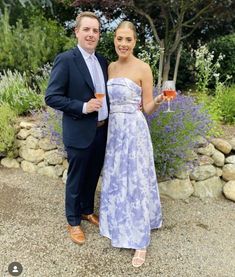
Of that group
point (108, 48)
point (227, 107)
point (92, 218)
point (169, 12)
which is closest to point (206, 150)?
point (227, 107)

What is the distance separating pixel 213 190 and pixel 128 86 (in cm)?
224

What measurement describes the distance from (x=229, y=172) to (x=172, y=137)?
98 centimetres

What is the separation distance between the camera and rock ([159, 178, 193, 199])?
4.58 meters

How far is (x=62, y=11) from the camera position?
9.44 meters

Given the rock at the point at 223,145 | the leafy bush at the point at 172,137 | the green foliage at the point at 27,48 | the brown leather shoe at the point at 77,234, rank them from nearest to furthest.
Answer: the brown leather shoe at the point at 77,234
the leafy bush at the point at 172,137
the rock at the point at 223,145
the green foliage at the point at 27,48

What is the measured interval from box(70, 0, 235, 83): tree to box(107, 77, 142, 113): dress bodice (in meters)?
3.29

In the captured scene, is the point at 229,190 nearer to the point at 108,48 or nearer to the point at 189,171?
the point at 189,171

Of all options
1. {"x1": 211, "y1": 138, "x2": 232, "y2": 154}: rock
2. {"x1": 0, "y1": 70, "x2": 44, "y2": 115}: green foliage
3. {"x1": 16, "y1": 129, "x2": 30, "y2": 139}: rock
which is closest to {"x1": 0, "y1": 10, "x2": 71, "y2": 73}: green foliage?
{"x1": 0, "y1": 70, "x2": 44, "y2": 115}: green foliage

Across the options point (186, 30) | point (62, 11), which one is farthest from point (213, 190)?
point (62, 11)

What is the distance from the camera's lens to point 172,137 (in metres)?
4.45

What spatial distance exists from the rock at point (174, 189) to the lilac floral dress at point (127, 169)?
1130 mm

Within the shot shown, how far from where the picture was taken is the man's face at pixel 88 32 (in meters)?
3.03

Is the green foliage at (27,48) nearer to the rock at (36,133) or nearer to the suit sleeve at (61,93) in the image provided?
the rock at (36,133)

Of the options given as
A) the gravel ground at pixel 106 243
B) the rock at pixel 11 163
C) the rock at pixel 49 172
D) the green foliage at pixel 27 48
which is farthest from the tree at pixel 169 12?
the gravel ground at pixel 106 243
